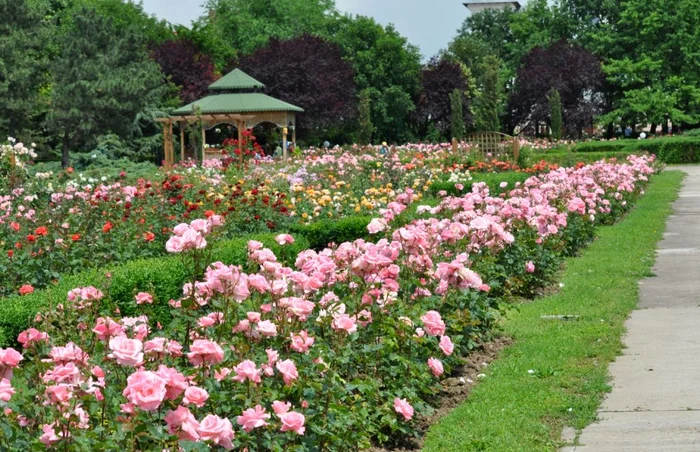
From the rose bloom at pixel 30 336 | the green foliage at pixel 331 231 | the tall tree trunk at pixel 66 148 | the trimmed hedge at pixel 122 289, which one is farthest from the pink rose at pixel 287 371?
the tall tree trunk at pixel 66 148

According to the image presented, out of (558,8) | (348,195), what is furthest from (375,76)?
(348,195)

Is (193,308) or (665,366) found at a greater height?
(193,308)

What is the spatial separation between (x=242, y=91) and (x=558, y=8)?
3251 cm

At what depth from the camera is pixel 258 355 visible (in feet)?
15.8

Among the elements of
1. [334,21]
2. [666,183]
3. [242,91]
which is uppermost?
[334,21]

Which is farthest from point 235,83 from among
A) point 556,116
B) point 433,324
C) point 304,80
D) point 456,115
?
point 433,324

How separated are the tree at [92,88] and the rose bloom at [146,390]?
32.5 metres

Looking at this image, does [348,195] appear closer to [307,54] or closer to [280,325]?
[280,325]

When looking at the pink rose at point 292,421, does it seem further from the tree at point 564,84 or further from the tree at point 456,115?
the tree at point 564,84

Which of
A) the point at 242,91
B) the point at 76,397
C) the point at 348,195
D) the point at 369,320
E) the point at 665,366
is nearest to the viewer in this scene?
the point at 76,397

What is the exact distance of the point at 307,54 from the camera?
51.4 meters

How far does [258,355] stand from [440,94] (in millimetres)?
54680

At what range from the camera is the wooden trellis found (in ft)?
88.8

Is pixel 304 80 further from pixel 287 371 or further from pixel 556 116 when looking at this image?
pixel 287 371
